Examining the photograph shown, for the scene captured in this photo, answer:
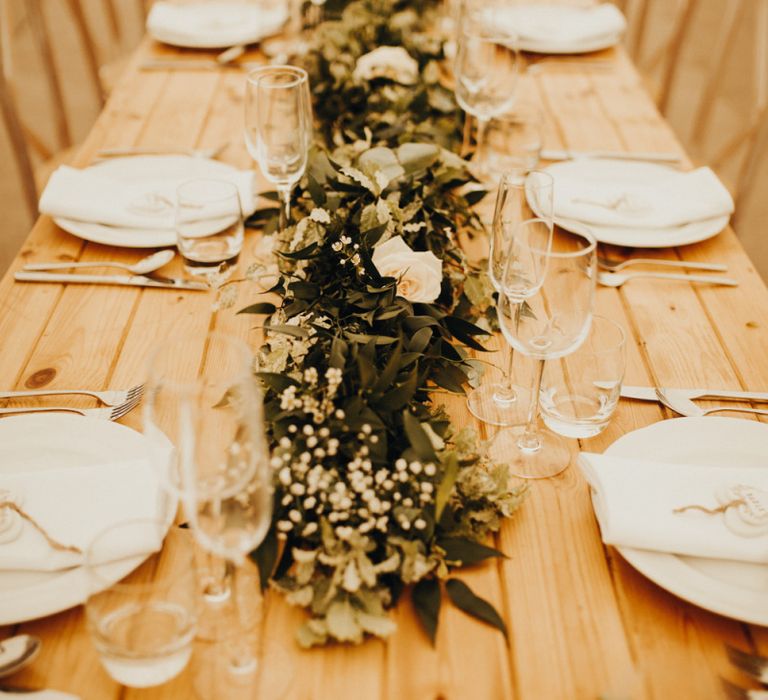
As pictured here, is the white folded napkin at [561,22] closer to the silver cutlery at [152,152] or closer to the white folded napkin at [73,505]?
the silver cutlery at [152,152]

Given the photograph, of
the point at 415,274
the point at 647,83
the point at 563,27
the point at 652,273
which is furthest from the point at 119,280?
the point at 647,83

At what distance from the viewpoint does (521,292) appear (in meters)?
0.97

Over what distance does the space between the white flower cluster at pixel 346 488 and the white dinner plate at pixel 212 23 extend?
168 centimetres

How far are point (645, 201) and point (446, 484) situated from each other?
88cm

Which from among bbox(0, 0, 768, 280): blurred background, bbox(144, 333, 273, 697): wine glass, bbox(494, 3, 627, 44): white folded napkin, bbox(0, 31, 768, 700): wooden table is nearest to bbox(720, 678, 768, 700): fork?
bbox(0, 31, 768, 700): wooden table

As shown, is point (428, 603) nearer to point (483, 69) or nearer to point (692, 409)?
point (692, 409)

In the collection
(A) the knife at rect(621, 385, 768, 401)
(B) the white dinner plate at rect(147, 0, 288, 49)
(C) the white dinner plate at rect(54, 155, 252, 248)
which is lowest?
(B) the white dinner plate at rect(147, 0, 288, 49)

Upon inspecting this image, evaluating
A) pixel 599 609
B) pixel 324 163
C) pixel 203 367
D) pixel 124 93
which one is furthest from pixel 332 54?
pixel 599 609

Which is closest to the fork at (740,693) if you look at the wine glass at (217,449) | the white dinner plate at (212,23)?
the wine glass at (217,449)

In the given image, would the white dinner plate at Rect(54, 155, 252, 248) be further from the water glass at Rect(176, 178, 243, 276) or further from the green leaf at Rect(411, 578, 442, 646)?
the green leaf at Rect(411, 578, 442, 646)

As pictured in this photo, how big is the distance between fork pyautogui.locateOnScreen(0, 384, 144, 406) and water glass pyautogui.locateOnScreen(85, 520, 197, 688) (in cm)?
32

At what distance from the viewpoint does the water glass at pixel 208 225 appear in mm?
1312

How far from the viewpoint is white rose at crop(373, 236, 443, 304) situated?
1.11 metres

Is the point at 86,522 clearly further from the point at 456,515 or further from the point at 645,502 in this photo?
the point at 645,502
